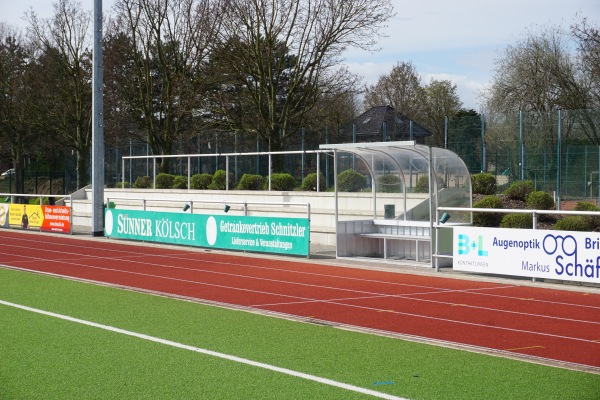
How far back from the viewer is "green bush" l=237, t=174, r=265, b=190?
108 ft

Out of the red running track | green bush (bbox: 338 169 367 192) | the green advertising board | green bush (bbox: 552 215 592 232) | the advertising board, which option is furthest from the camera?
the advertising board

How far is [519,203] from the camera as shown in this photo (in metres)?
28.1

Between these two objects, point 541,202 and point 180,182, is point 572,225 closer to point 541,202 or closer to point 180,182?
point 541,202

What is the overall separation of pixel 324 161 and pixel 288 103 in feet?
11.4

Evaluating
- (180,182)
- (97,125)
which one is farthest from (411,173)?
(180,182)

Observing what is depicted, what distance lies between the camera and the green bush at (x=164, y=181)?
37.0 meters

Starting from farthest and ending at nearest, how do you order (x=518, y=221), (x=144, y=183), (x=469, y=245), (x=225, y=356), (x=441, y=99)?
(x=441, y=99)
(x=144, y=183)
(x=518, y=221)
(x=469, y=245)
(x=225, y=356)

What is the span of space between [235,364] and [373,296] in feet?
20.1

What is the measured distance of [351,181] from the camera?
75.3 ft

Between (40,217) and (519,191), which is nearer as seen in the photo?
(519,191)

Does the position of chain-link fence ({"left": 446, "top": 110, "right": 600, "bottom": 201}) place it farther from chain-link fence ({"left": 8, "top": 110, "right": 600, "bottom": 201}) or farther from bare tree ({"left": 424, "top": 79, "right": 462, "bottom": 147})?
bare tree ({"left": 424, "top": 79, "right": 462, "bottom": 147})

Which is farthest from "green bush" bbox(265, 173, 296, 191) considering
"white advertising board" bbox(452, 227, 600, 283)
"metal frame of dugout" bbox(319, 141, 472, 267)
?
"white advertising board" bbox(452, 227, 600, 283)

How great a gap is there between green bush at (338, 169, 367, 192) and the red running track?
2999 millimetres

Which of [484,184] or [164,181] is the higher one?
[164,181]
